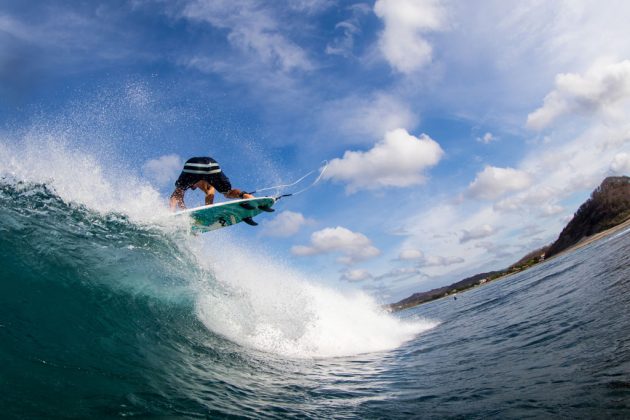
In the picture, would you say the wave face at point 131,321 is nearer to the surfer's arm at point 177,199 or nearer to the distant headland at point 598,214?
the surfer's arm at point 177,199

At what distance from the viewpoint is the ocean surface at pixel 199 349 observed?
4.46 m

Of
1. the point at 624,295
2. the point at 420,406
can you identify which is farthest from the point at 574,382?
the point at 624,295

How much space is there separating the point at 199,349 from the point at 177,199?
614cm

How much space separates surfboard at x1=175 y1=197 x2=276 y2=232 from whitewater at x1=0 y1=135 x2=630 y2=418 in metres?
0.56

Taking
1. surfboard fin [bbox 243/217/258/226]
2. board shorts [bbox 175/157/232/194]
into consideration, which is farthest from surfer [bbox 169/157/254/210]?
surfboard fin [bbox 243/217/258/226]

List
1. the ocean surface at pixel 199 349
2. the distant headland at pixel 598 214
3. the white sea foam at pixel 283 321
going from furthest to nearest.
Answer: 1. the distant headland at pixel 598 214
2. the white sea foam at pixel 283 321
3. the ocean surface at pixel 199 349

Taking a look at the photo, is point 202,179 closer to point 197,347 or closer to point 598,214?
point 197,347

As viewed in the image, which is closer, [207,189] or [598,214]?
[207,189]

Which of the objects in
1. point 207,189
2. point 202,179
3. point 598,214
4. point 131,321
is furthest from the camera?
point 598,214

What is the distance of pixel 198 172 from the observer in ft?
44.3

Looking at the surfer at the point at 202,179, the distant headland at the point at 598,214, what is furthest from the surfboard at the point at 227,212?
the distant headland at the point at 598,214

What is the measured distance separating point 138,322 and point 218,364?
2030mm

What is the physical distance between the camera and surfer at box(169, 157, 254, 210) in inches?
528

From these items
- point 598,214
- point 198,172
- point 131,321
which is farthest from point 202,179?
point 598,214
